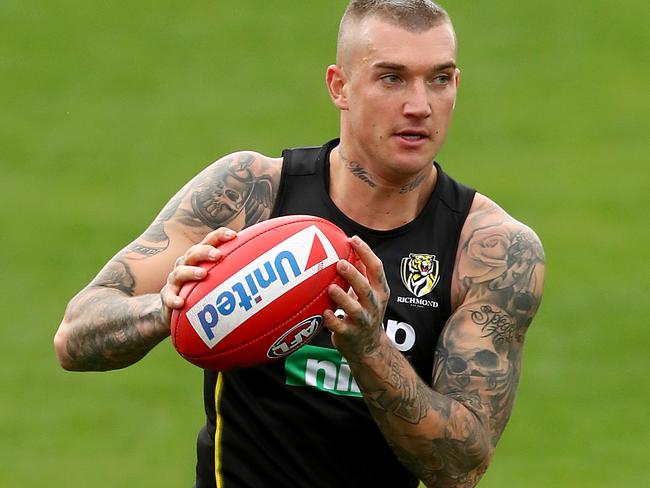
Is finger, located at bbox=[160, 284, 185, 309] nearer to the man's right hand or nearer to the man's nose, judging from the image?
the man's right hand

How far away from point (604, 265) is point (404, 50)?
1001 cm

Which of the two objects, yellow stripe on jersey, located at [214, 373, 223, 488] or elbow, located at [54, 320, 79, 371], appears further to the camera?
yellow stripe on jersey, located at [214, 373, 223, 488]

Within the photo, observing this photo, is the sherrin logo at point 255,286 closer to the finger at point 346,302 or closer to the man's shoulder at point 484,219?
the finger at point 346,302

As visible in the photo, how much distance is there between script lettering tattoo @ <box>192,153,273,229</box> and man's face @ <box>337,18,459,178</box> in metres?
0.47

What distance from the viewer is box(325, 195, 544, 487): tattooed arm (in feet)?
21.3

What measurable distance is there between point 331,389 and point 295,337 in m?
0.79

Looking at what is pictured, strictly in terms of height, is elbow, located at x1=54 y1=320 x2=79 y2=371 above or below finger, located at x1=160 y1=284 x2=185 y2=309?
below

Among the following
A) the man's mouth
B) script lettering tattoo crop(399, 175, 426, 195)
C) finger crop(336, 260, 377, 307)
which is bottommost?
finger crop(336, 260, 377, 307)

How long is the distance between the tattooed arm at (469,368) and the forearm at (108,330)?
82 cm

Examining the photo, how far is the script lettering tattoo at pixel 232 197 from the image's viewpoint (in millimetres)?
7121

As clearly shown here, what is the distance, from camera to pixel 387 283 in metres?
6.71

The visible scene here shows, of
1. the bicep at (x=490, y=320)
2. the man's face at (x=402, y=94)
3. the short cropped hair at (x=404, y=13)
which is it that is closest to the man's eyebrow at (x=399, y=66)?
the man's face at (x=402, y=94)

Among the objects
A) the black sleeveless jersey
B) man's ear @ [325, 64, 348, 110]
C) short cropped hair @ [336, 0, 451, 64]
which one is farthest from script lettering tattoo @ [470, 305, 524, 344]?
short cropped hair @ [336, 0, 451, 64]

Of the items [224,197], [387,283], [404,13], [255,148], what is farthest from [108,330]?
[255,148]
